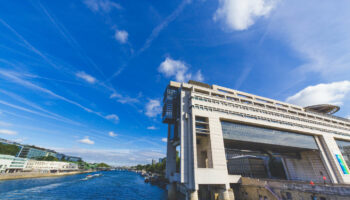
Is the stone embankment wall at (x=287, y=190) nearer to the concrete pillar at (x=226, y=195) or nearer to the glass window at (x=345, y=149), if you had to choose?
the concrete pillar at (x=226, y=195)

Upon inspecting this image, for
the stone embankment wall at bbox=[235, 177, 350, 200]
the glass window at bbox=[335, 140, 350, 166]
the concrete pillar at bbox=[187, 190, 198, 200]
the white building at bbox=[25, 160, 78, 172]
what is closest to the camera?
the stone embankment wall at bbox=[235, 177, 350, 200]

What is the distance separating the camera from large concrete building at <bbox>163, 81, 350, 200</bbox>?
33.0 m

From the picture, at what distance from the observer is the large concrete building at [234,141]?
33.0 metres

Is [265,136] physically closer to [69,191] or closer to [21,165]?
[69,191]

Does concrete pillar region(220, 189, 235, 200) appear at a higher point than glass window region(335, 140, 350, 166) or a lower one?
lower

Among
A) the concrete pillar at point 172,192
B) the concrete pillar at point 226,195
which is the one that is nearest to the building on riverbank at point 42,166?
the concrete pillar at point 172,192

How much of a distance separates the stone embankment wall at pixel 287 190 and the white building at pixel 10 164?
12133cm

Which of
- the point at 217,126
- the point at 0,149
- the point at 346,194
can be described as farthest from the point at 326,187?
the point at 0,149

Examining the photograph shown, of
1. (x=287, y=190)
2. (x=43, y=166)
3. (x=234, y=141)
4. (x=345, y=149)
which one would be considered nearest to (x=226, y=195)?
(x=287, y=190)

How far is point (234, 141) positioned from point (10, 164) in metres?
128

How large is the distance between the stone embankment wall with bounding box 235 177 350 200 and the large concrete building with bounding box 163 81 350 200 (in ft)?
10.3

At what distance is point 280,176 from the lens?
59.9 m

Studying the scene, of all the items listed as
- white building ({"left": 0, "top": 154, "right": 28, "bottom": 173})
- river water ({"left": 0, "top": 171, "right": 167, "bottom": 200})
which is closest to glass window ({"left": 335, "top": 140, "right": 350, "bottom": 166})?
river water ({"left": 0, "top": 171, "right": 167, "bottom": 200})

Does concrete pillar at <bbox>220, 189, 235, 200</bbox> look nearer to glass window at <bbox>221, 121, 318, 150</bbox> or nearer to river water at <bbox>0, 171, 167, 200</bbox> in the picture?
glass window at <bbox>221, 121, 318, 150</bbox>
